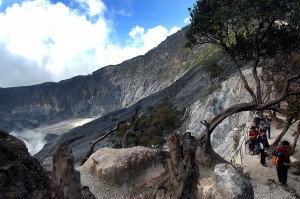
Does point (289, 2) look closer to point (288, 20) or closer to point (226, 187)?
point (288, 20)

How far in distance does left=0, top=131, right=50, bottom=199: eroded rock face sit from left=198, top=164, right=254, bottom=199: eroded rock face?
651 cm

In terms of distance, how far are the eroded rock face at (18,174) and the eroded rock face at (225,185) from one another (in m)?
6.51

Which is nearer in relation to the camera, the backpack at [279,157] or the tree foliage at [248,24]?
the backpack at [279,157]

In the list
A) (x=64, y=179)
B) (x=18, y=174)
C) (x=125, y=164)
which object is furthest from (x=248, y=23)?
(x=64, y=179)

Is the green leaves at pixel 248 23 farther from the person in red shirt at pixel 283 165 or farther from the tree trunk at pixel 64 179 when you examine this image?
the tree trunk at pixel 64 179

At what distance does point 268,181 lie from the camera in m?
20.0

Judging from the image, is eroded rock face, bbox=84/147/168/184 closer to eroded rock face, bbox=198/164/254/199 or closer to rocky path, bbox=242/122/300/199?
rocky path, bbox=242/122/300/199

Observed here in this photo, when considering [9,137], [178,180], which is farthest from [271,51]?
[9,137]

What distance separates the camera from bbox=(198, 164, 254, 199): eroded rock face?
1520cm

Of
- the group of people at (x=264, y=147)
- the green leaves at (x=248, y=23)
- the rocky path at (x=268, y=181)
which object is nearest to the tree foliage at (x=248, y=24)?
the green leaves at (x=248, y=23)

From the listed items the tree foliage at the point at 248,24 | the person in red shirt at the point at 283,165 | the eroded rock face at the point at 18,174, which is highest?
the tree foliage at the point at 248,24

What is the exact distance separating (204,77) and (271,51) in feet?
412

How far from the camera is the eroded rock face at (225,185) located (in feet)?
49.9

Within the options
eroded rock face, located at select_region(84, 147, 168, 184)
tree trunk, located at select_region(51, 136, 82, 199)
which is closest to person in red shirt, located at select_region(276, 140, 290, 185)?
eroded rock face, located at select_region(84, 147, 168, 184)
